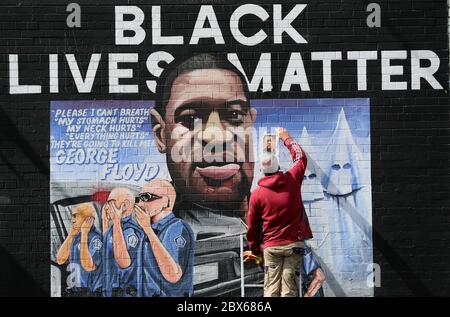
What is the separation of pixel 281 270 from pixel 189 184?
2.62 m

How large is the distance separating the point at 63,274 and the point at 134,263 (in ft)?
2.74

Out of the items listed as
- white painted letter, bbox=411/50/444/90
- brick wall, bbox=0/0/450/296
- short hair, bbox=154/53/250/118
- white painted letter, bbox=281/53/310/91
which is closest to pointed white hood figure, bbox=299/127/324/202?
brick wall, bbox=0/0/450/296

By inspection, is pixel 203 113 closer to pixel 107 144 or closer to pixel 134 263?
pixel 107 144

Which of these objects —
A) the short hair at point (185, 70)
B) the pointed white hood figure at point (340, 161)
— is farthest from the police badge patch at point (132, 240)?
the pointed white hood figure at point (340, 161)

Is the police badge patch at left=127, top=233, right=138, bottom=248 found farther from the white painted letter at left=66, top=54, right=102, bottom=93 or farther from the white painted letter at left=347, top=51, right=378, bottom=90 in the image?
the white painted letter at left=347, top=51, right=378, bottom=90

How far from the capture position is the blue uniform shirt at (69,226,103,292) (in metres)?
10.4

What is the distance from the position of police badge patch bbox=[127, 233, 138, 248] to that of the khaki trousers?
2.69m

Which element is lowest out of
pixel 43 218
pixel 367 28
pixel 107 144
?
pixel 43 218

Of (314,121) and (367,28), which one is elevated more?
(367,28)

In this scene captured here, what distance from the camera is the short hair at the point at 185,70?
1050 cm

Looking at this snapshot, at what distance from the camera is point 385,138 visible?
10.5 m

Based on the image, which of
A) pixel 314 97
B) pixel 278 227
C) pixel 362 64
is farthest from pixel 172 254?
pixel 362 64

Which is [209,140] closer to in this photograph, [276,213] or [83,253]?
[83,253]

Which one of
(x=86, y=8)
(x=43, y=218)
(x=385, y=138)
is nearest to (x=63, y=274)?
(x=43, y=218)
